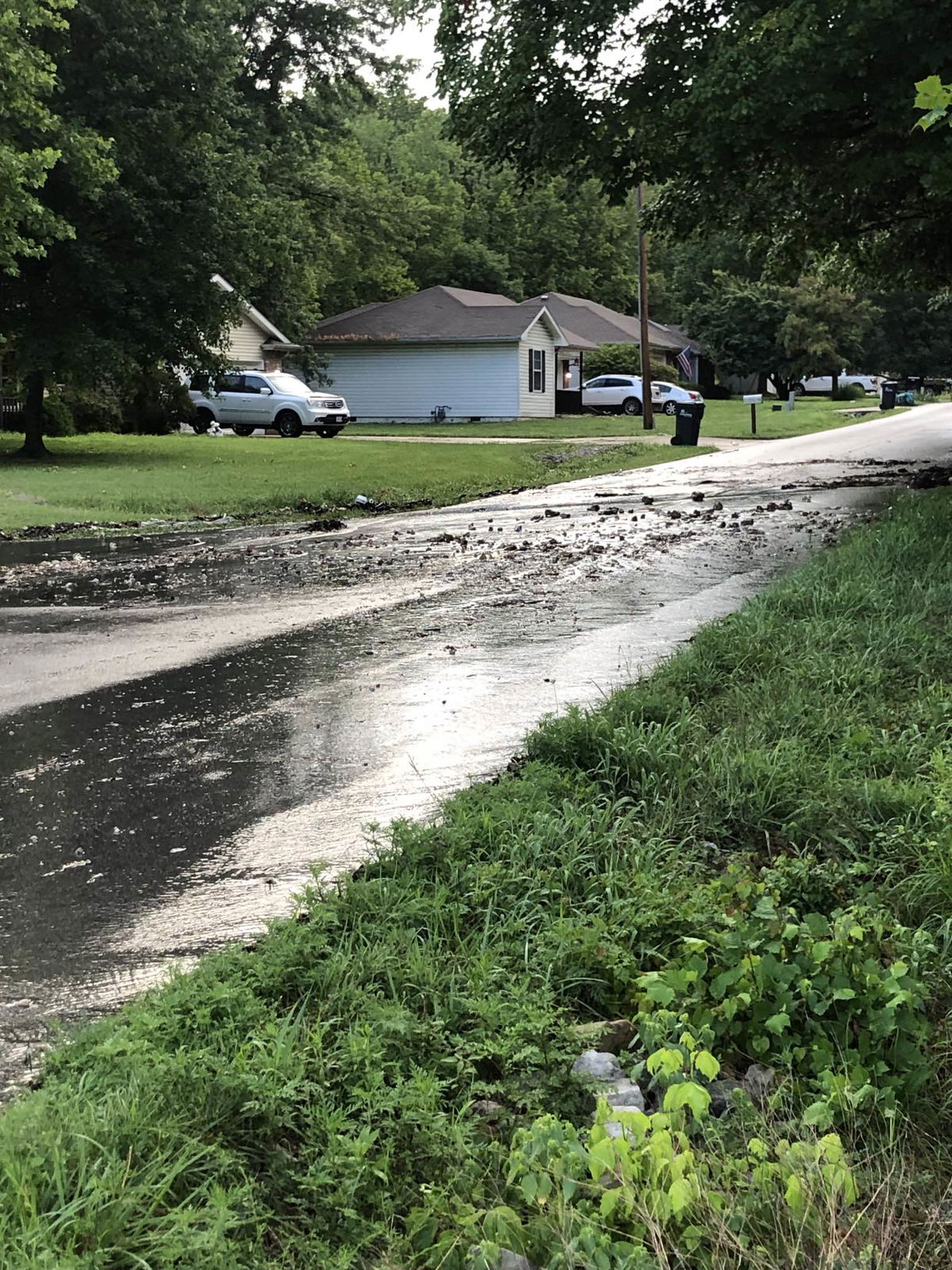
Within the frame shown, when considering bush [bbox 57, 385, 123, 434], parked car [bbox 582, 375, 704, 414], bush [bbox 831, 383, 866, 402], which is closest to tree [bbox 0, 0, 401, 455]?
bush [bbox 57, 385, 123, 434]

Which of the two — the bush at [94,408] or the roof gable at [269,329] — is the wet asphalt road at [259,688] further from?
the roof gable at [269,329]

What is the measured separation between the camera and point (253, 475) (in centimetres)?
2105

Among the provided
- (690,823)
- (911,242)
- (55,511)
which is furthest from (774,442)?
(690,823)

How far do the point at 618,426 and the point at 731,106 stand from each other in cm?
2628

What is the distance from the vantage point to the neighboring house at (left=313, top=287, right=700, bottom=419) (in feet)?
149

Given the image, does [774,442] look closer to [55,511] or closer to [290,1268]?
[55,511]

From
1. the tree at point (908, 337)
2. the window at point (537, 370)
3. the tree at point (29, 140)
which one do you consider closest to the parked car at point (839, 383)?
the tree at point (908, 337)

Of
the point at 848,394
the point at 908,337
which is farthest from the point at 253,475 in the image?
the point at 908,337

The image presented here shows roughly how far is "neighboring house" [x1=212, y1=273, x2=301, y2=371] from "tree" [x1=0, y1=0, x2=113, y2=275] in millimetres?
20990

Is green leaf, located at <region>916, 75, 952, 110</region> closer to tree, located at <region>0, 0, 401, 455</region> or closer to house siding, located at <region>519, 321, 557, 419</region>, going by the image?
tree, located at <region>0, 0, 401, 455</region>

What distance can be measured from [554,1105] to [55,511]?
48.7ft

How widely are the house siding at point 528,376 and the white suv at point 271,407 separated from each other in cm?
1082

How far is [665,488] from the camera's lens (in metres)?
19.3

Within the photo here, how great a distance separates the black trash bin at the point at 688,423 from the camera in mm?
30016
